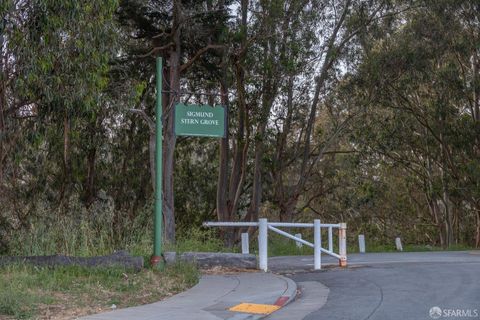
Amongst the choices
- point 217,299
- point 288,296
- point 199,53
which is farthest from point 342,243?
point 199,53

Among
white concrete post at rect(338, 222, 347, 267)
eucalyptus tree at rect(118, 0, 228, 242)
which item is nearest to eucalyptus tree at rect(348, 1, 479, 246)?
eucalyptus tree at rect(118, 0, 228, 242)

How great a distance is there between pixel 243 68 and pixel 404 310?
14.9m

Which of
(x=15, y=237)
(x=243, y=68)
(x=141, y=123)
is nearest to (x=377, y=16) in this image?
(x=243, y=68)

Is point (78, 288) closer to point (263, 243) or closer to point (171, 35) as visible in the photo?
point (263, 243)

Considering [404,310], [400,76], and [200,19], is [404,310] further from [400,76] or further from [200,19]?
[400,76]

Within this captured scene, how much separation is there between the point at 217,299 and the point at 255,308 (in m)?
1.04

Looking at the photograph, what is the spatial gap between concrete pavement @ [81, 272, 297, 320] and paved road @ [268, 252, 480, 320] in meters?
0.45

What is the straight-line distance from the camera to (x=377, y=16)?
82.9 feet

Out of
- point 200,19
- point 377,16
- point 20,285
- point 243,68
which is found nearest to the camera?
point 20,285

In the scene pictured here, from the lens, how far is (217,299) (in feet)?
32.1

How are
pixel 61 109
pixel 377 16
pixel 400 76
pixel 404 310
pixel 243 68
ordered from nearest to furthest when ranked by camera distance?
pixel 404 310 → pixel 61 109 → pixel 243 68 → pixel 377 16 → pixel 400 76

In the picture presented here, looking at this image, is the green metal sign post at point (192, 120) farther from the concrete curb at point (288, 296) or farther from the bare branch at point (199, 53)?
the bare branch at point (199, 53)

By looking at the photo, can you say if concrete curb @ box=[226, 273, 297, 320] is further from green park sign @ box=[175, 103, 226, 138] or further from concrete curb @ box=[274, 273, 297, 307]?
green park sign @ box=[175, 103, 226, 138]

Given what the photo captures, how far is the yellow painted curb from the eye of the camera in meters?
8.73
